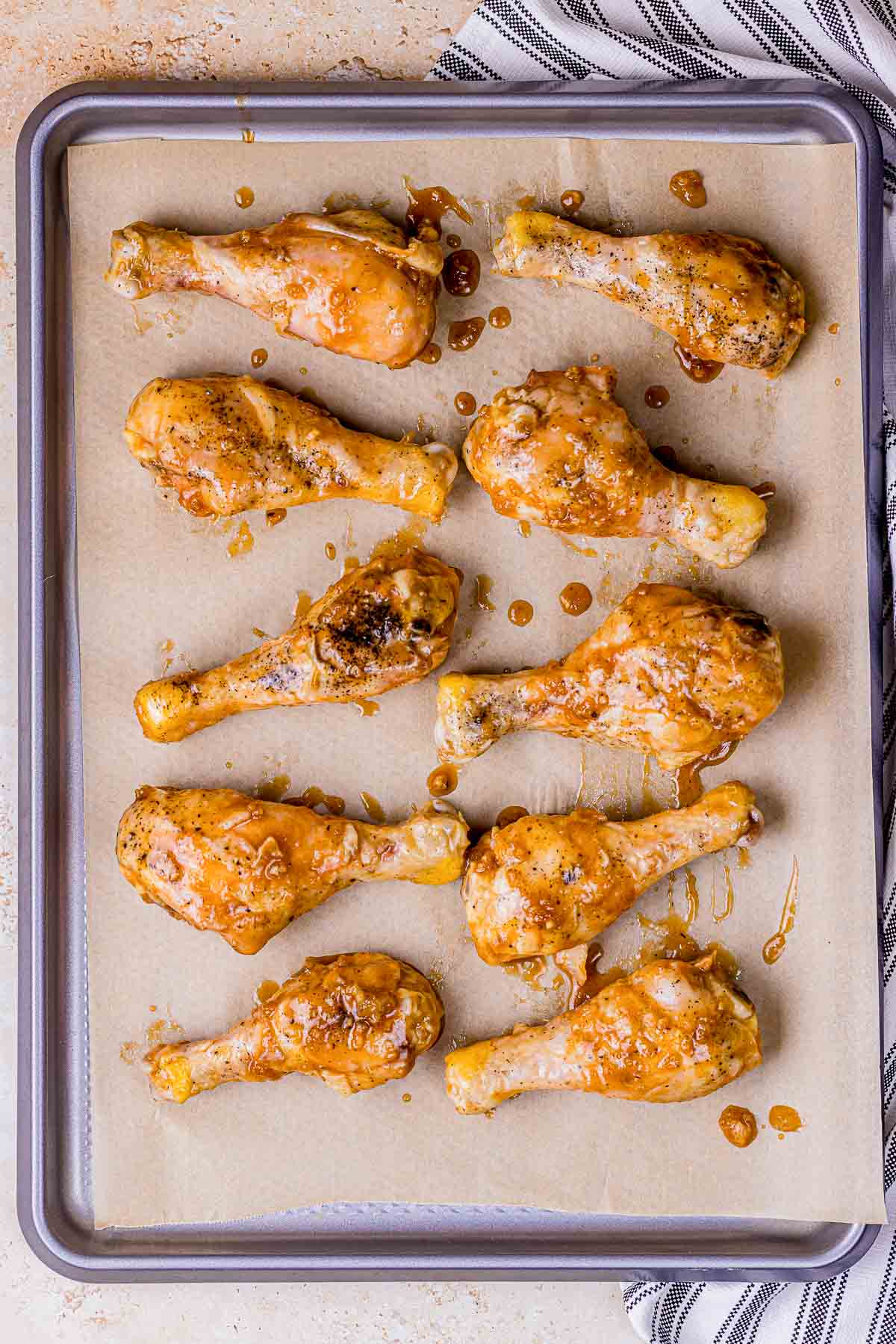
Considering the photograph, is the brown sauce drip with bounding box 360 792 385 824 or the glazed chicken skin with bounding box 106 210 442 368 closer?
the glazed chicken skin with bounding box 106 210 442 368

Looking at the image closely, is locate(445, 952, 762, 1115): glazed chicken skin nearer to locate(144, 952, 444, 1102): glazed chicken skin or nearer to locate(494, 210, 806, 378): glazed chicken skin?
locate(144, 952, 444, 1102): glazed chicken skin

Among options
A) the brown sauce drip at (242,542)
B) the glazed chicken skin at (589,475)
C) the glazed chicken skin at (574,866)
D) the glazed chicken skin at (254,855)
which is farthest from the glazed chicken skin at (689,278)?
the glazed chicken skin at (254,855)

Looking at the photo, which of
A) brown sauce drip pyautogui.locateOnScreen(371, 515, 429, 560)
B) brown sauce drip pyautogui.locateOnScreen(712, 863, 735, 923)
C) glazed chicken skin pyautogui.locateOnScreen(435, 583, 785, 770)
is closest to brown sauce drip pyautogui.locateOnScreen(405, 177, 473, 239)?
brown sauce drip pyautogui.locateOnScreen(371, 515, 429, 560)

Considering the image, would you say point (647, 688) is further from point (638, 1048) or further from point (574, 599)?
point (638, 1048)

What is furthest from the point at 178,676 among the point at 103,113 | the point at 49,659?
the point at 103,113

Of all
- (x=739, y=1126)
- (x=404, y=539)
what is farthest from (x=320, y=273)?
(x=739, y=1126)

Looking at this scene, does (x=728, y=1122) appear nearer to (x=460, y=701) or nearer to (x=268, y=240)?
(x=460, y=701)
